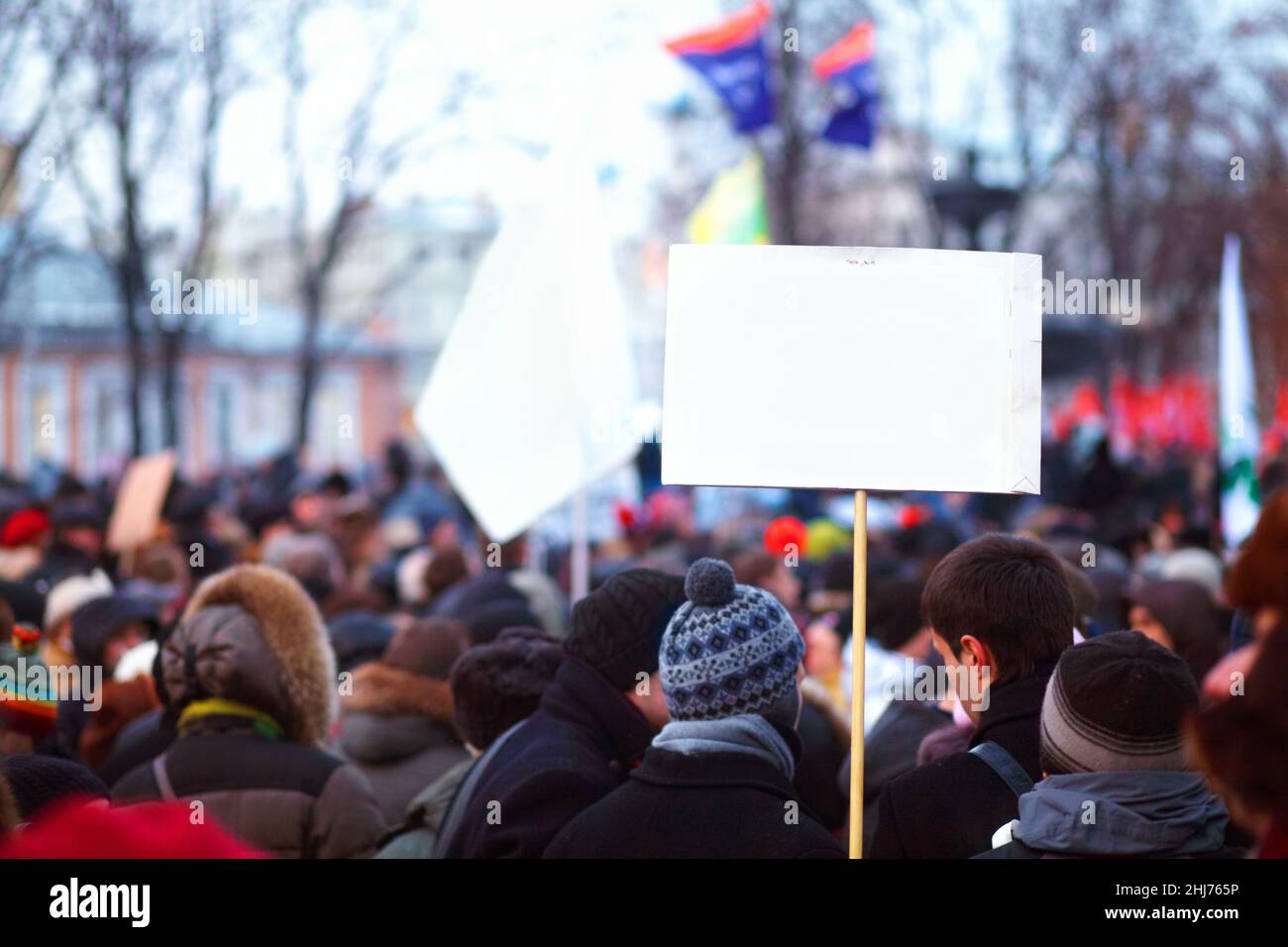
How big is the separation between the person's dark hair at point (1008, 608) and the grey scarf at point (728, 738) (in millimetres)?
446

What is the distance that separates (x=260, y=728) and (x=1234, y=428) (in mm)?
6839

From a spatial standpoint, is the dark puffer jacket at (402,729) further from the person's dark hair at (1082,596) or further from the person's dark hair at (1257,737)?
the person's dark hair at (1257,737)

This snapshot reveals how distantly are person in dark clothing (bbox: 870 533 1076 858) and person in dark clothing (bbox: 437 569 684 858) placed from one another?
0.64 metres

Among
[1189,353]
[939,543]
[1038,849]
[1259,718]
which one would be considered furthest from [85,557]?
[1189,353]

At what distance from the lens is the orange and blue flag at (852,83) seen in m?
17.4

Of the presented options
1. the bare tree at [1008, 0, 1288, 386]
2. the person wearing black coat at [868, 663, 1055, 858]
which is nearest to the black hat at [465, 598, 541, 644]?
the person wearing black coat at [868, 663, 1055, 858]

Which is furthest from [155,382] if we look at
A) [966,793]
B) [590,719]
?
[966,793]

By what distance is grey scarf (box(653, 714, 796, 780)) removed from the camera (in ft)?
10.9

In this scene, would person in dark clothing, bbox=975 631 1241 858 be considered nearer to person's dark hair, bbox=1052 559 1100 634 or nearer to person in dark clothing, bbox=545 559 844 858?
person in dark clothing, bbox=545 559 844 858

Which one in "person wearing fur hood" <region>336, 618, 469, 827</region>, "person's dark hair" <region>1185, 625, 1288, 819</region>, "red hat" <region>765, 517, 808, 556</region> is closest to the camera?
"person's dark hair" <region>1185, 625, 1288, 819</region>

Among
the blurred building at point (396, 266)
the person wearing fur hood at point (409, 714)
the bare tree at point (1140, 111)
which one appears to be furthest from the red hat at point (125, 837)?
the bare tree at point (1140, 111)

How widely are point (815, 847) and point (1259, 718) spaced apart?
139cm

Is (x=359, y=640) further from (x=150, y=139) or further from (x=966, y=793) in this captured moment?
(x=150, y=139)
